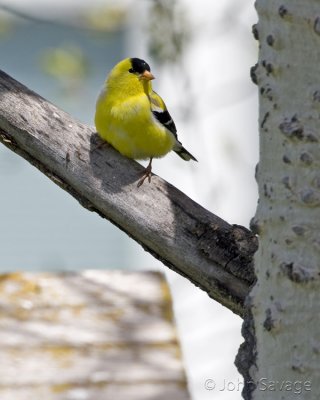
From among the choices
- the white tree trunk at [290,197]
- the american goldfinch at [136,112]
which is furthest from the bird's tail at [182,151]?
the white tree trunk at [290,197]

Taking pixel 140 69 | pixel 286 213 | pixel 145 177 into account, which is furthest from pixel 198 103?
pixel 286 213

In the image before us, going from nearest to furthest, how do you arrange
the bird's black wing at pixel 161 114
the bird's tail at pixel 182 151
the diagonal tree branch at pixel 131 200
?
1. the diagonal tree branch at pixel 131 200
2. the bird's black wing at pixel 161 114
3. the bird's tail at pixel 182 151

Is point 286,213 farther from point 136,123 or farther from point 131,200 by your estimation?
point 136,123

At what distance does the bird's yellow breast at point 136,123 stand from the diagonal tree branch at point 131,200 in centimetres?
77

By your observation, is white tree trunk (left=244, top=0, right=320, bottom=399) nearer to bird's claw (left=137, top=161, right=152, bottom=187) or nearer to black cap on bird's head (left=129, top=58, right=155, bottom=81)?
bird's claw (left=137, top=161, right=152, bottom=187)

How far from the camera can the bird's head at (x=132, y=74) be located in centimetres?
354

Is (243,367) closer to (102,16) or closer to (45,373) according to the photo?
(45,373)

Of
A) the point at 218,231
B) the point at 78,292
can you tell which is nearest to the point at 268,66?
the point at 218,231

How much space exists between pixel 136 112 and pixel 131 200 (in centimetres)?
131

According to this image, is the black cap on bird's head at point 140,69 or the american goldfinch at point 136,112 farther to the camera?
the black cap on bird's head at point 140,69

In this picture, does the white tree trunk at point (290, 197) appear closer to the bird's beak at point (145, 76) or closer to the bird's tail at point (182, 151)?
the bird's beak at point (145, 76)

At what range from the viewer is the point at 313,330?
1468mm

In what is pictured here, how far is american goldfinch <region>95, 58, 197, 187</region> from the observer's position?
3.26m

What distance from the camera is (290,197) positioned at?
1484 millimetres
